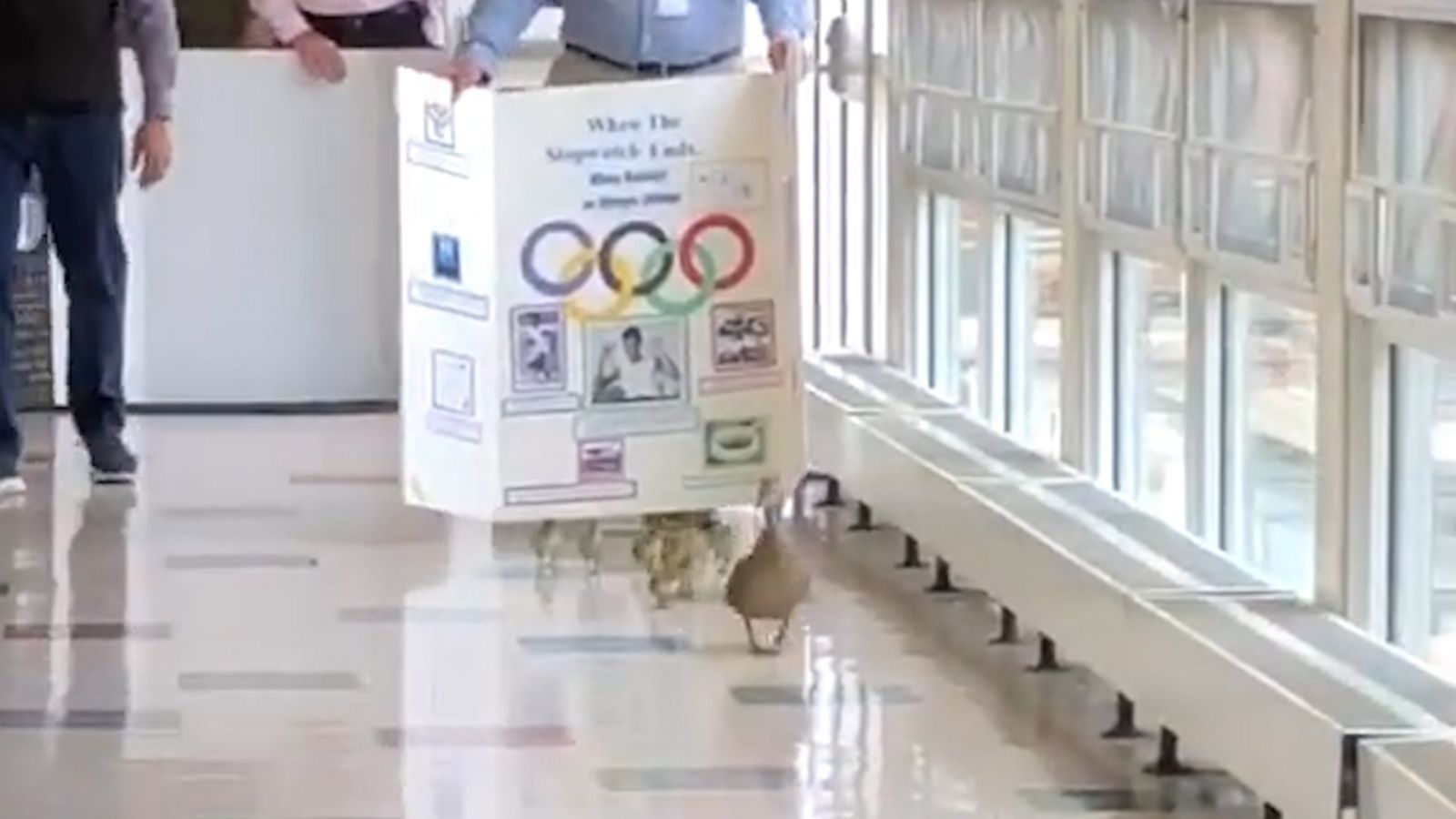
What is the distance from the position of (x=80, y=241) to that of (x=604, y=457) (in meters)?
1.68

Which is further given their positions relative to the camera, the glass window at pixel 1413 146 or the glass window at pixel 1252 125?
→ the glass window at pixel 1252 125

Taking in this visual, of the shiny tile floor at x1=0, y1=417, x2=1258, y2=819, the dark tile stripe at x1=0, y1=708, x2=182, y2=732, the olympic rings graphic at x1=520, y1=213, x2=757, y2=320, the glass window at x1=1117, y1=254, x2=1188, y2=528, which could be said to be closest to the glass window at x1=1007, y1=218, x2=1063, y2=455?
the glass window at x1=1117, y1=254, x2=1188, y2=528

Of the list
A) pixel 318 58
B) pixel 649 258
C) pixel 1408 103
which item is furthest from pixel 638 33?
pixel 318 58

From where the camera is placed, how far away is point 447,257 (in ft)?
17.1

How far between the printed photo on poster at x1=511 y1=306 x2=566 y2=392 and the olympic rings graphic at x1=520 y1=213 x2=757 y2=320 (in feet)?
0.13

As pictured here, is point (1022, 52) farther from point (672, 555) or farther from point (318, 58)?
point (318, 58)

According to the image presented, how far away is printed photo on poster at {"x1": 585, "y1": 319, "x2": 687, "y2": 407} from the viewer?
5133 mm

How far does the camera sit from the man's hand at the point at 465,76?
5.11 m

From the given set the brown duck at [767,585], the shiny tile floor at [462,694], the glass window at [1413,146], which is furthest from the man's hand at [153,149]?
the glass window at [1413,146]

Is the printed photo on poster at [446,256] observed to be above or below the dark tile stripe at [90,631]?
above

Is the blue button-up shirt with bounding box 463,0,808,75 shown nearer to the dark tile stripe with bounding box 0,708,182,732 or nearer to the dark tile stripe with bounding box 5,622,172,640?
the dark tile stripe with bounding box 5,622,172,640

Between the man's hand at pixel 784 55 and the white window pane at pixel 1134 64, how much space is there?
557 millimetres

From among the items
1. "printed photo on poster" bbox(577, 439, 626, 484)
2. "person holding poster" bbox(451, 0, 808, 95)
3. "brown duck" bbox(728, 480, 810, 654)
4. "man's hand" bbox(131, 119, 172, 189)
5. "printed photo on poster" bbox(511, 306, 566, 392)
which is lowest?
"brown duck" bbox(728, 480, 810, 654)

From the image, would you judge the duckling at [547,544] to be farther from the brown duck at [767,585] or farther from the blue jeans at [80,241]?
the blue jeans at [80,241]
